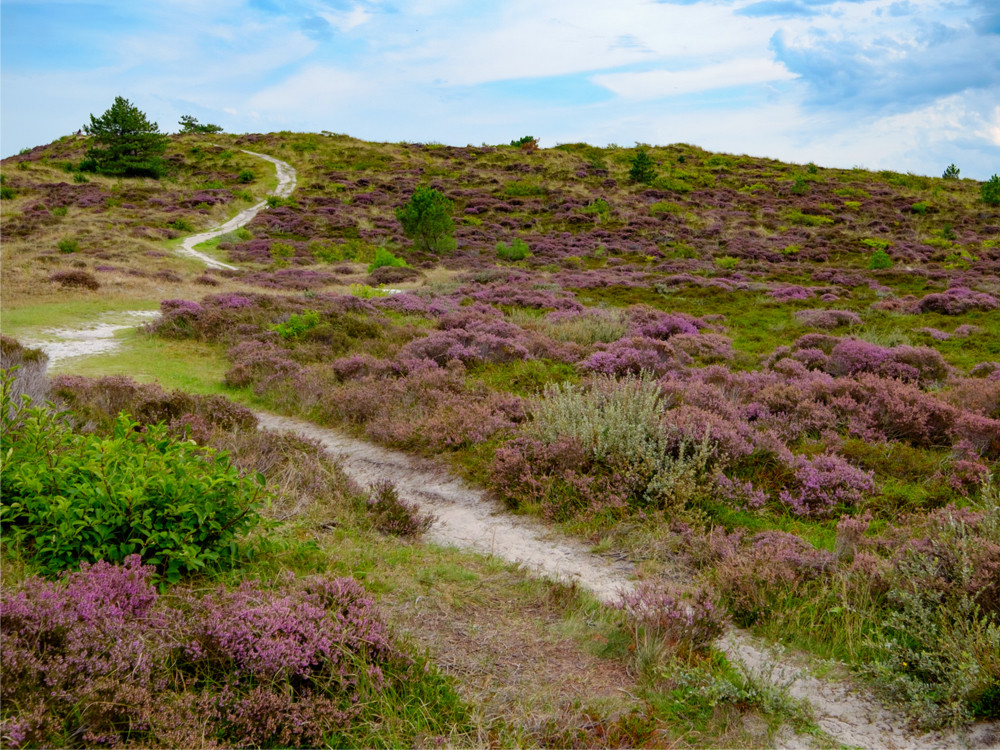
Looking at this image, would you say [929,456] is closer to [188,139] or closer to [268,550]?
[268,550]

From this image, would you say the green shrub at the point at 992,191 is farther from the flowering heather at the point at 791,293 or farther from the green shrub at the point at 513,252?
→ the green shrub at the point at 513,252

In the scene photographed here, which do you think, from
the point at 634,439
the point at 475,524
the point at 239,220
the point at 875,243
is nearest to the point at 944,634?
the point at 634,439

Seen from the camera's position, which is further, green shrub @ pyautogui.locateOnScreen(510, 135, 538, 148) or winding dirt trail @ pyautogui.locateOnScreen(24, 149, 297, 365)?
green shrub @ pyautogui.locateOnScreen(510, 135, 538, 148)

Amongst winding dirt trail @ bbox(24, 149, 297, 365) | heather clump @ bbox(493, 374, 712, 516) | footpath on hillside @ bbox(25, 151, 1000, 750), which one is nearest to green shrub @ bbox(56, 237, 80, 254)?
winding dirt trail @ bbox(24, 149, 297, 365)

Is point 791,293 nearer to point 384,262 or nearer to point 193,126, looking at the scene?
point 384,262

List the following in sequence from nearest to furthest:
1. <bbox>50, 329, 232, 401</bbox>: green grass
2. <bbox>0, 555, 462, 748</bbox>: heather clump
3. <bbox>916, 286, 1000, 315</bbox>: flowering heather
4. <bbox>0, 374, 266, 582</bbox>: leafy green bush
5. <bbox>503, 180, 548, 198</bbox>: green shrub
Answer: <bbox>0, 555, 462, 748</bbox>: heather clump, <bbox>0, 374, 266, 582</bbox>: leafy green bush, <bbox>50, 329, 232, 401</bbox>: green grass, <bbox>916, 286, 1000, 315</bbox>: flowering heather, <bbox>503, 180, 548, 198</bbox>: green shrub

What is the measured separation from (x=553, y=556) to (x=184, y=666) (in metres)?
3.33

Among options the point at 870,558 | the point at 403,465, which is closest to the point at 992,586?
the point at 870,558

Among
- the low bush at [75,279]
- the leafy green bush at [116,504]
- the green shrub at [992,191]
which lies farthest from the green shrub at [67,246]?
the green shrub at [992,191]

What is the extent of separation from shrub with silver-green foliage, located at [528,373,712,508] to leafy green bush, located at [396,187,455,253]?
86.0 feet

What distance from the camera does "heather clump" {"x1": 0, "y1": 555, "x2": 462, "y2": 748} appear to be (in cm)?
258

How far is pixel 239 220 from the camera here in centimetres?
4238

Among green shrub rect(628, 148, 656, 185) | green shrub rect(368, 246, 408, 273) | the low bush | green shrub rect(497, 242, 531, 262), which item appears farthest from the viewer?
green shrub rect(628, 148, 656, 185)

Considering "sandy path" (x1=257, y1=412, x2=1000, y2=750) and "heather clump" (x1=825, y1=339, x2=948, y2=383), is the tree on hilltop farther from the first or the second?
"heather clump" (x1=825, y1=339, x2=948, y2=383)
